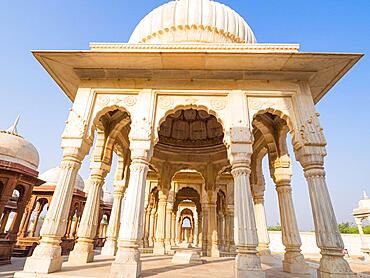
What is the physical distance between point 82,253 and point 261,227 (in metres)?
7.47

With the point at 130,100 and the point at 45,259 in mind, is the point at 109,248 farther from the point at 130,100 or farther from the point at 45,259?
the point at 130,100

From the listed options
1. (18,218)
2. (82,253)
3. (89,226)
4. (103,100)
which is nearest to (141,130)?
(103,100)

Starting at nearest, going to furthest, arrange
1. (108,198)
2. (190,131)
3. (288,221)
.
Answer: (288,221)
(190,131)
(108,198)

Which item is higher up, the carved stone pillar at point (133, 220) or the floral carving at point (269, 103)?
the floral carving at point (269, 103)

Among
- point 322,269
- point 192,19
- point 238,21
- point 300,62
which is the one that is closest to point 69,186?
point 322,269

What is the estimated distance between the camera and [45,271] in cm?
575

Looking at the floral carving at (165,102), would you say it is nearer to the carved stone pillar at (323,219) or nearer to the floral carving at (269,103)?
the floral carving at (269,103)

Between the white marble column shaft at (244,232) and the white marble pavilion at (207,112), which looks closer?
the white marble column shaft at (244,232)

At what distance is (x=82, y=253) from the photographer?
8.12 metres

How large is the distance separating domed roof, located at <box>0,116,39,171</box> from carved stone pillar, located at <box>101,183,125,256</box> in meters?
4.46

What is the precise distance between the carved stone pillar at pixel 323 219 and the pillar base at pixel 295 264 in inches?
73.8

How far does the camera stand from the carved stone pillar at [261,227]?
10266 mm

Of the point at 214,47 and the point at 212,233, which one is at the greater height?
the point at 214,47

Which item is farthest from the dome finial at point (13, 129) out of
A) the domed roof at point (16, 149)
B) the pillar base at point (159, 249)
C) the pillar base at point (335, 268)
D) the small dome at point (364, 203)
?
the small dome at point (364, 203)
